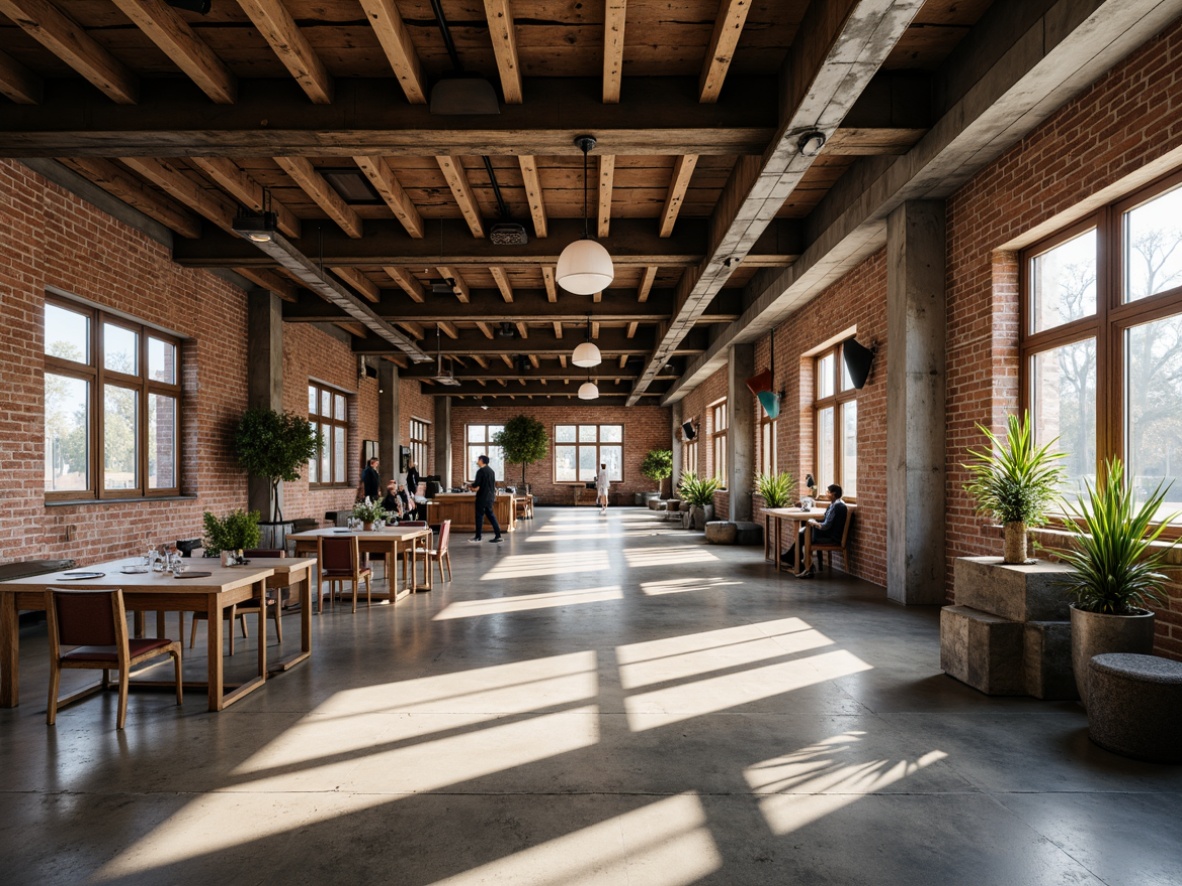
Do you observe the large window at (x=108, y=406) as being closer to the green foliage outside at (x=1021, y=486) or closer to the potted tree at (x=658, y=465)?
the green foliage outside at (x=1021, y=486)

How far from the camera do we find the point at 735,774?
9.57ft

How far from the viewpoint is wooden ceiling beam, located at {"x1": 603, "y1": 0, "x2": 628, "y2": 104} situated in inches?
156

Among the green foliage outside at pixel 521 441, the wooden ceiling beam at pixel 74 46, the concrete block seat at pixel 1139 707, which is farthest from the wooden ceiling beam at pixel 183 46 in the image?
the green foliage outside at pixel 521 441

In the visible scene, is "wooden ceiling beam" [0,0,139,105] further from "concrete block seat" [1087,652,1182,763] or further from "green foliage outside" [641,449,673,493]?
"green foliage outside" [641,449,673,493]

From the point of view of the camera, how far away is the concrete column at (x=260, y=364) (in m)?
9.71

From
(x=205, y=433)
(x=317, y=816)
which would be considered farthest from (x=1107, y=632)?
(x=205, y=433)

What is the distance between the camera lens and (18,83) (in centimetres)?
466

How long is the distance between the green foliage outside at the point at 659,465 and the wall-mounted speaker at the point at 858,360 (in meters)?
15.4

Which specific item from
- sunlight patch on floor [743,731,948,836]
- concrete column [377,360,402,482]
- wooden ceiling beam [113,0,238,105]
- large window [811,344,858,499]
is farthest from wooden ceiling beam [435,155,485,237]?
concrete column [377,360,402,482]

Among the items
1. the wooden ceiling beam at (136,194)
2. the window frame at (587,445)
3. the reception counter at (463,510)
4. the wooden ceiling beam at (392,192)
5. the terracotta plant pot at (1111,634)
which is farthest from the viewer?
the window frame at (587,445)

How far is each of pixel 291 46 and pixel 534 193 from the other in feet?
9.10

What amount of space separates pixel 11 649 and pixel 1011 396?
6814 millimetres

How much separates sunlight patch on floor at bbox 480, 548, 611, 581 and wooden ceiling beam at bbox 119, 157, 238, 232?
4.76 m

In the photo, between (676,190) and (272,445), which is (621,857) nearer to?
(676,190)
